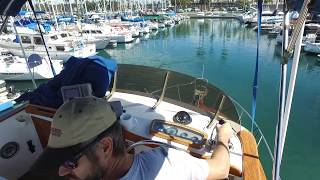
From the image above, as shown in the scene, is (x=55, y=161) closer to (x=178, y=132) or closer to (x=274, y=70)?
(x=178, y=132)

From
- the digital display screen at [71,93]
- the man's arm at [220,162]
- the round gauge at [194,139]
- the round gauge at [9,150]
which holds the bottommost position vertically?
the round gauge at [9,150]

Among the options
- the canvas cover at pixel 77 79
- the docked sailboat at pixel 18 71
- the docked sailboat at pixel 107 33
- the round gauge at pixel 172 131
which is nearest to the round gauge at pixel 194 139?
the round gauge at pixel 172 131

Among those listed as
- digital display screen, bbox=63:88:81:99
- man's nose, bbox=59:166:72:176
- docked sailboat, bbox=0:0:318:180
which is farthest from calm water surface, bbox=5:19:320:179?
man's nose, bbox=59:166:72:176

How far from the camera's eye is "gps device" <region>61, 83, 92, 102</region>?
3.10 metres

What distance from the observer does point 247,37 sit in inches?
1670

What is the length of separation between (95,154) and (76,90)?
5.72 feet

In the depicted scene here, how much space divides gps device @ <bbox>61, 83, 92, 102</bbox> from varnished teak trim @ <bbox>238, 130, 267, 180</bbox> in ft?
Answer: 5.85

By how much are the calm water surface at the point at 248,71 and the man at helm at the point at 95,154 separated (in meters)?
4.40

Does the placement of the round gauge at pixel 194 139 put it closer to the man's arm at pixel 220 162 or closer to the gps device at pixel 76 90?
the man's arm at pixel 220 162

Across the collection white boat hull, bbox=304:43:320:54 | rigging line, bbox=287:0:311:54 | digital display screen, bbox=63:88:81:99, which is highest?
rigging line, bbox=287:0:311:54

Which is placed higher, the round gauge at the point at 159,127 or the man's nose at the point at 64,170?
the man's nose at the point at 64,170

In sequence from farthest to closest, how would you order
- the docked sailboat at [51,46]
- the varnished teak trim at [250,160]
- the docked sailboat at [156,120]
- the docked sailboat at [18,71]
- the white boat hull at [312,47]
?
the white boat hull at [312,47], the docked sailboat at [51,46], the docked sailboat at [18,71], the docked sailboat at [156,120], the varnished teak trim at [250,160]

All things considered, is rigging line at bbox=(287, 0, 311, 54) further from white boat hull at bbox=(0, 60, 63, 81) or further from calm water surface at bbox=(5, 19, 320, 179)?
white boat hull at bbox=(0, 60, 63, 81)

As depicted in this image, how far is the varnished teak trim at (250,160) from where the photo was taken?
2.74m
